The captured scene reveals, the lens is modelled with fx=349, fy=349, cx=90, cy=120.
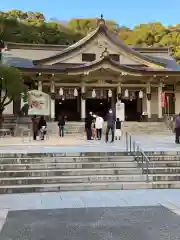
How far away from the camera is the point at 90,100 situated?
29.6m

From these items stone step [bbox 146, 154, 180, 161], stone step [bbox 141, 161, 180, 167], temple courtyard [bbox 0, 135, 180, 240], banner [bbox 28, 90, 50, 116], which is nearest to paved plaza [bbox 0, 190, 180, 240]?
temple courtyard [bbox 0, 135, 180, 240]

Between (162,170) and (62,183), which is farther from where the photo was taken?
(162,170)

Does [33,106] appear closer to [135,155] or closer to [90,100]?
[90,100]

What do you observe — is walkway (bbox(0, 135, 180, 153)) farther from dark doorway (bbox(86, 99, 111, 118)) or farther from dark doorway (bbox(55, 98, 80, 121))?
dark doorway (bbox(86, 99, 111, 118))

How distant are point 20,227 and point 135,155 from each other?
5893mm

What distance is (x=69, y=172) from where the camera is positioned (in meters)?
9.41

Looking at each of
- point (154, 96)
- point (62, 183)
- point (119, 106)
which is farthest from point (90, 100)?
→ point (62, 183)

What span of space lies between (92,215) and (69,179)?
3.03 m

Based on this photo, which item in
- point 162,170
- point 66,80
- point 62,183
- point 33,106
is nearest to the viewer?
point 62,183

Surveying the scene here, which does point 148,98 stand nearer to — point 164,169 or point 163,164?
point 163,164

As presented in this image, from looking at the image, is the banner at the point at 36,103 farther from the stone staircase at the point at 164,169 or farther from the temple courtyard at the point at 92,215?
the temple courtyard at the point at 92,215

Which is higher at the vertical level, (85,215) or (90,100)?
(90,100)

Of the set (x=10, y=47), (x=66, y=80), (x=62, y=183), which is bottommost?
(x=62, y=183)

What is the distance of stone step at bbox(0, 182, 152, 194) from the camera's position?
27.5ft
